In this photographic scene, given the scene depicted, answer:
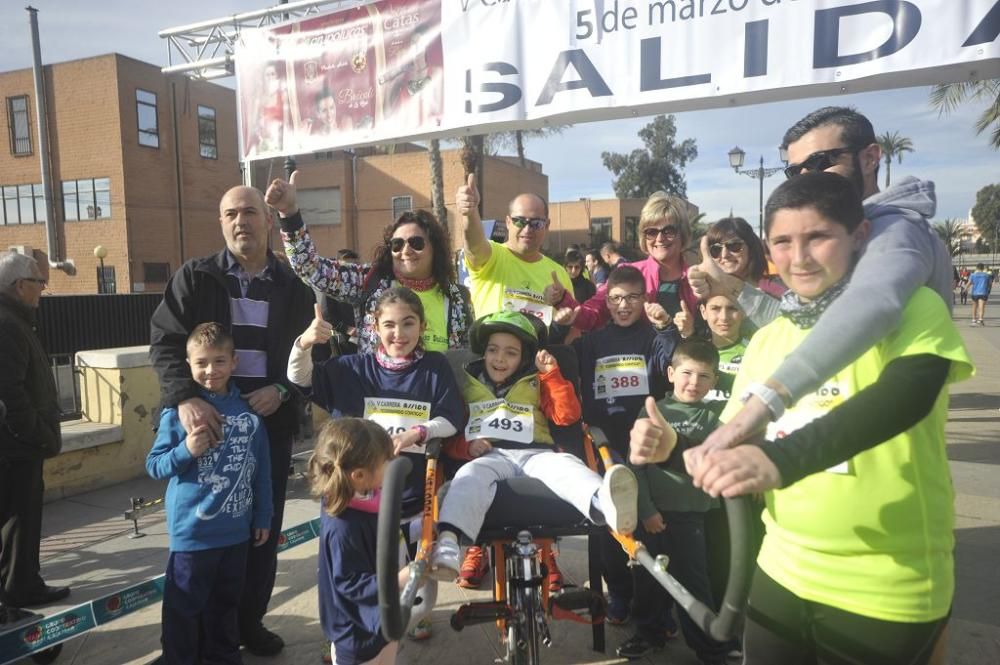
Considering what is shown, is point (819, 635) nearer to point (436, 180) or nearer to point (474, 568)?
point (474, 568)

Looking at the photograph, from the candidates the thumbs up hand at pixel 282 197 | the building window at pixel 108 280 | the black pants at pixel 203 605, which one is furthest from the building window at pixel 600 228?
the black pants at pixel 203 605

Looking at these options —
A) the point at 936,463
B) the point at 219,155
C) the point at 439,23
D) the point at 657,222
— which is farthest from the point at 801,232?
the point at 219,155

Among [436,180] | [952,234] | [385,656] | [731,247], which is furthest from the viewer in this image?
[952,234]

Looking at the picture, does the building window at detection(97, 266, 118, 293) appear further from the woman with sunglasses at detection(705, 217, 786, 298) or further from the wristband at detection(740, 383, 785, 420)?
the wristband at detection(740, 383, 785, 420)

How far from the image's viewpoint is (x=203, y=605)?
2.68m

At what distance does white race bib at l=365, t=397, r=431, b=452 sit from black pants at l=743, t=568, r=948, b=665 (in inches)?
63.4

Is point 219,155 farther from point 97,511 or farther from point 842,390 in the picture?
point 842,390

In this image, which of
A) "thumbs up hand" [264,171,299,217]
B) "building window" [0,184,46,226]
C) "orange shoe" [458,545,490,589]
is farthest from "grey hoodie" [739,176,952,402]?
"building window" [0,184,46,226]

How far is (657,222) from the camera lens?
369cm

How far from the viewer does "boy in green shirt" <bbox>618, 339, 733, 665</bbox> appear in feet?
9.41

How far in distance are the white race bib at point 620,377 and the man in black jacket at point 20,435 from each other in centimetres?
305

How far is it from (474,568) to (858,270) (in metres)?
2.99

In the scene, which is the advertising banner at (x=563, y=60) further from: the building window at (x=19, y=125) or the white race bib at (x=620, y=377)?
the building window at (x=19, y=125)

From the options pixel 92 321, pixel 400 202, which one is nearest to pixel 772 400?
pixel 92 321
